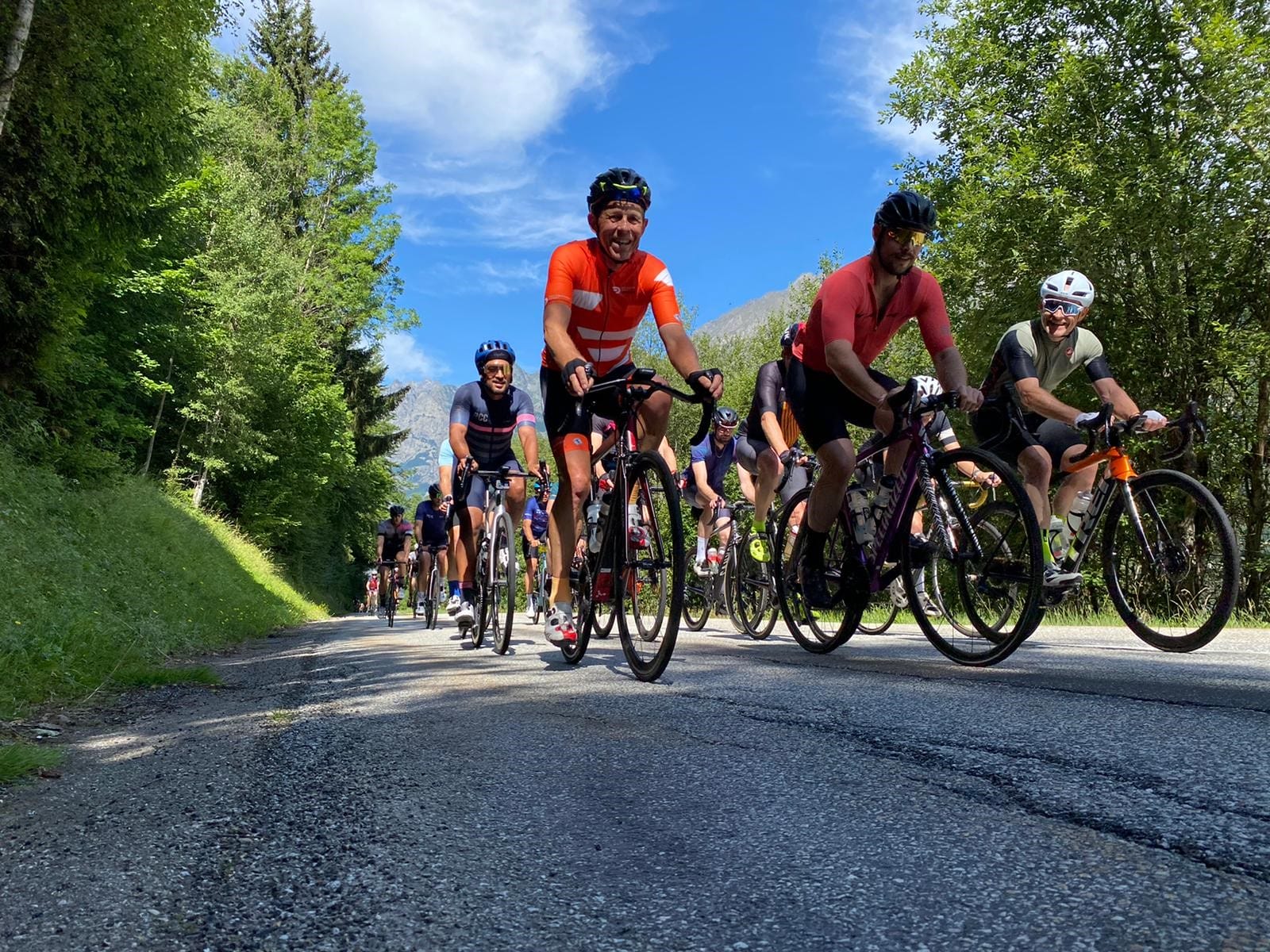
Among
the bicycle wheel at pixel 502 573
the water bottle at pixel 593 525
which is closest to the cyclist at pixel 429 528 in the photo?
the bicycle wheel at pixel 502 573

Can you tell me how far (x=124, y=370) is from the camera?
64.2ft

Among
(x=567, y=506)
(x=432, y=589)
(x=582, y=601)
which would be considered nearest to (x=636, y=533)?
(x=582, y=601)

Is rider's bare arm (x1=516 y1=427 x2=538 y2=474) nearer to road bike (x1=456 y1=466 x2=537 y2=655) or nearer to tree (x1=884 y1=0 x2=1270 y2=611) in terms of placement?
road bike (x1=456 y1=466 x2=537 y2=655)

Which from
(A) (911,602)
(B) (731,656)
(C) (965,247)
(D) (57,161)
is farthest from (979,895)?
(C) (965,247)

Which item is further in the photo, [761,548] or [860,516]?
[761,548]

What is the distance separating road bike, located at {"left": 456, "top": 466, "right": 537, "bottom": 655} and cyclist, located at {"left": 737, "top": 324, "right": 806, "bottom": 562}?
6.64 feet

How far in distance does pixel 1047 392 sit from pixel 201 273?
941 inches

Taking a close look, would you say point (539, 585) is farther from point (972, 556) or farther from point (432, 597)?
point (972, 556)

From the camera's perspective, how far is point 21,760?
7.95ft

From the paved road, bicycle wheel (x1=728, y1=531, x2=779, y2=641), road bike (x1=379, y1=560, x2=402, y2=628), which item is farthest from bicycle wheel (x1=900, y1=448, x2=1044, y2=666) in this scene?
road bike (x1=379, y1=560, x2=402, y2=628)

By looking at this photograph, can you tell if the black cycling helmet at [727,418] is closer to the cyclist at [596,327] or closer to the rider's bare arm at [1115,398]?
the cyclist at [596,327]

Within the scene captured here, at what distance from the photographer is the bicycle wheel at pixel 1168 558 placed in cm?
490

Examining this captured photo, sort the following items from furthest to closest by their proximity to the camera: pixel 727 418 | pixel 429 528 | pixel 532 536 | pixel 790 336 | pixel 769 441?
pixel 429 528 → pixel 532 536 → pixel 727 418 → pixel 769 441 → pixel 790 336

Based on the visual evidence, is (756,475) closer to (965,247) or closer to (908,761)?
(908,761)
